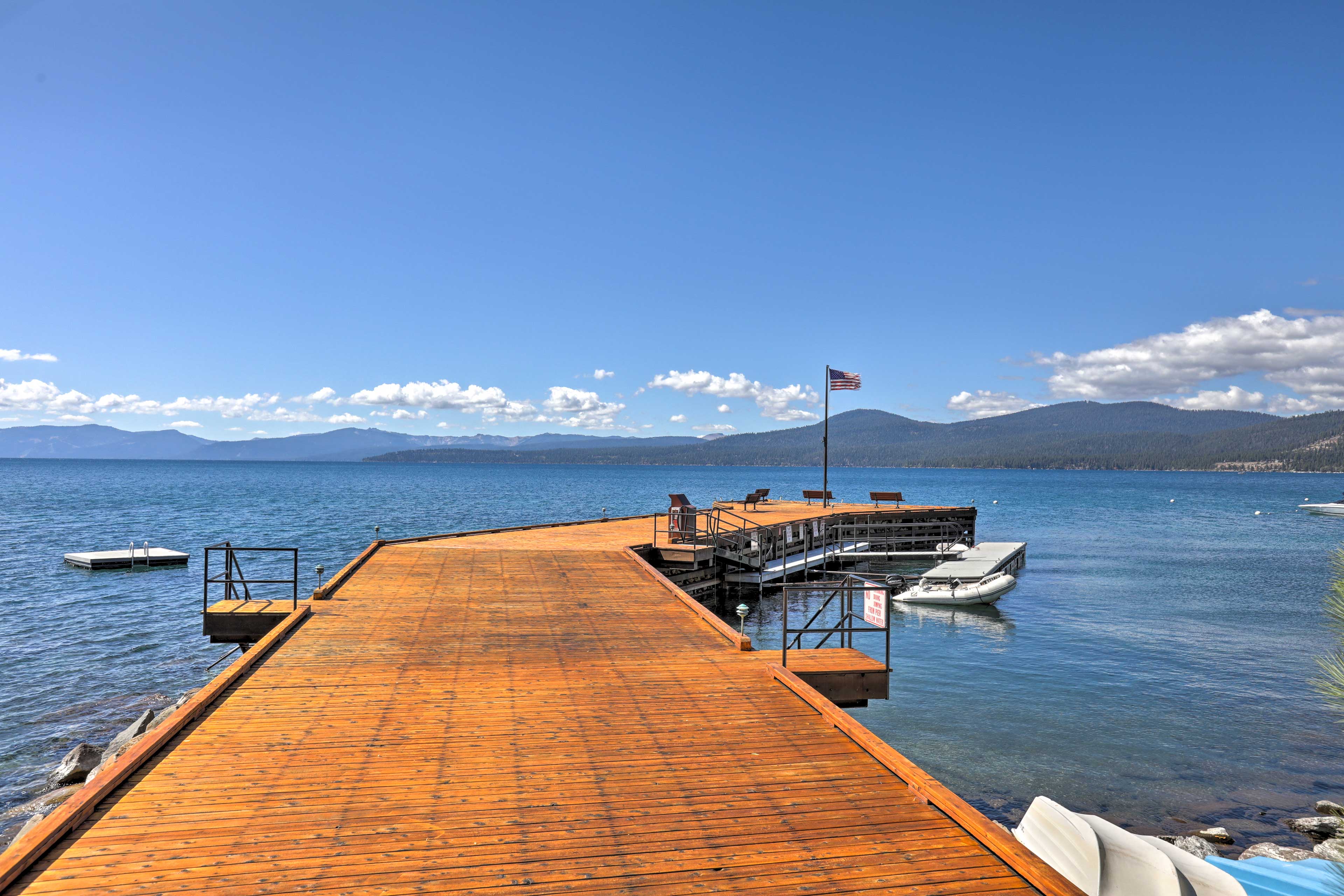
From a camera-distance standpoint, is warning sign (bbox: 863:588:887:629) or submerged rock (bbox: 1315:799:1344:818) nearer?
warning sign (bbox: 863:588:887:629)

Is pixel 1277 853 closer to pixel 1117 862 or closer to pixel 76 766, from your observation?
pixel 1117 862

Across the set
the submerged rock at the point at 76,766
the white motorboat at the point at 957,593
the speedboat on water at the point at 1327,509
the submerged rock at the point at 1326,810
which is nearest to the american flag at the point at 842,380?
the white motorboat at the point at 957,593

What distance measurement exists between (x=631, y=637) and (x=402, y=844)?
17.8ft

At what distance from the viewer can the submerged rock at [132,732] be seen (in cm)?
1134

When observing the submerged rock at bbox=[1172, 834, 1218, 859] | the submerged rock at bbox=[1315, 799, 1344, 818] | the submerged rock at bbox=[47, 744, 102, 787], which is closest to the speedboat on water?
the submerged rock at bbox=[1315, 799, 1344, 818]

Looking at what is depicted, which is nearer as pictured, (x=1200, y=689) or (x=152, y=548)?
(x=1200, y=689)

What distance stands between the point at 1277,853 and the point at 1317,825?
1.66m

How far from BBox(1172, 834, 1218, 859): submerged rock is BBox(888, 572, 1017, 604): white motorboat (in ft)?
47.6

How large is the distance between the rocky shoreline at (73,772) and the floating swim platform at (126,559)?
20.1 m

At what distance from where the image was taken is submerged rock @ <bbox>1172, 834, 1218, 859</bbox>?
29.4ft

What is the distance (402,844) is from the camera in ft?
14.3

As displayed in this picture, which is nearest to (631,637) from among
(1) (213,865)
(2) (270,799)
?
(2) (270,799)

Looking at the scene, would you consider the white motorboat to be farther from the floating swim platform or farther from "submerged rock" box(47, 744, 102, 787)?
the floating swim platform

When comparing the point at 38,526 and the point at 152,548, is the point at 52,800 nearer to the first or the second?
the point at 152,548
